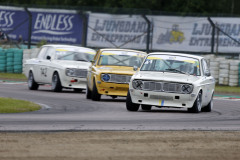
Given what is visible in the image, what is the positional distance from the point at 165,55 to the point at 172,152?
8739 millimetres

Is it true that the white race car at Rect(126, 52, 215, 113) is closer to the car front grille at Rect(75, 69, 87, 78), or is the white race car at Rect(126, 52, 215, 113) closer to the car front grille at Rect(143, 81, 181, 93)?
the car front grille at Rect(143, 81, 181, 93)

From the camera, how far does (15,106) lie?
1733 cm

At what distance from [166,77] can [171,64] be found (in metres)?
0.92

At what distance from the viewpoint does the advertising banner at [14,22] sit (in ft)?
134

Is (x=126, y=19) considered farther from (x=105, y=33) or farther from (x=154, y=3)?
(x=154, y=3)

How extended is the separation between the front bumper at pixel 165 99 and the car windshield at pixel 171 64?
41.2 inches

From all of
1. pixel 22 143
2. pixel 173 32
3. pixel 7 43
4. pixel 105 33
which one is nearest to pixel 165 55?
pixel 22 143

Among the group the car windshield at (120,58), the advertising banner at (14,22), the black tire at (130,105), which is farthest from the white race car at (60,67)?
the advertising banner at (14,22)

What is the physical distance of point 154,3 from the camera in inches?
2327

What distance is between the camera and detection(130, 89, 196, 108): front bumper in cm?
1688

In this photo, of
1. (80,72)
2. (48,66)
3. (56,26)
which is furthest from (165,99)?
(56,26)

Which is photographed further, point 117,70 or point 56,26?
point 56,26

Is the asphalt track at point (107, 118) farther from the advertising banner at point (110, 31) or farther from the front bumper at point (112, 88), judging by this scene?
the advertising banner at point (110, 31)

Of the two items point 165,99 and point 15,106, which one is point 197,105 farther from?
point 15,106
